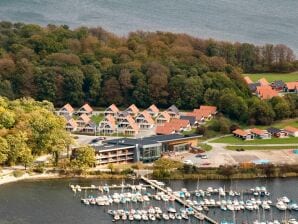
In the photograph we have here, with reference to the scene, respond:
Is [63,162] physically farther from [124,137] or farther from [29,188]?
[124,137]

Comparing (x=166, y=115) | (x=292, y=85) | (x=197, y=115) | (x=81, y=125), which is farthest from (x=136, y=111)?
(x=292, y=85)

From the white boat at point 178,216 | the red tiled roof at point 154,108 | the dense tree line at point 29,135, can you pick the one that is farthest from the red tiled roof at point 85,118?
the white boat at point 178,216

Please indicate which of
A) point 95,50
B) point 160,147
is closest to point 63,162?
point 160,147

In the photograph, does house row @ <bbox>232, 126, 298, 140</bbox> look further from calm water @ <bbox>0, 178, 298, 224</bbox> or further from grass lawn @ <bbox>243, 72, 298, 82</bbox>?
grass lawn @ <bbox>243, 72, 298, 82</bbox>

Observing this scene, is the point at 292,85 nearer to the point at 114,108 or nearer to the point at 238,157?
the point at 114,108

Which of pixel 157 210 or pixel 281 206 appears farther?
pixel 281 206

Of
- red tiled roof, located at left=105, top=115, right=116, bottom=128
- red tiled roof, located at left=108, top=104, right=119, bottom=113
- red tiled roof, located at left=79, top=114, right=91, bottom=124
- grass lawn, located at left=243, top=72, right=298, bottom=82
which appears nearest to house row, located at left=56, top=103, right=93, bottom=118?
red tiled roof, located at left=108, top=104, right=119, bottom=113
